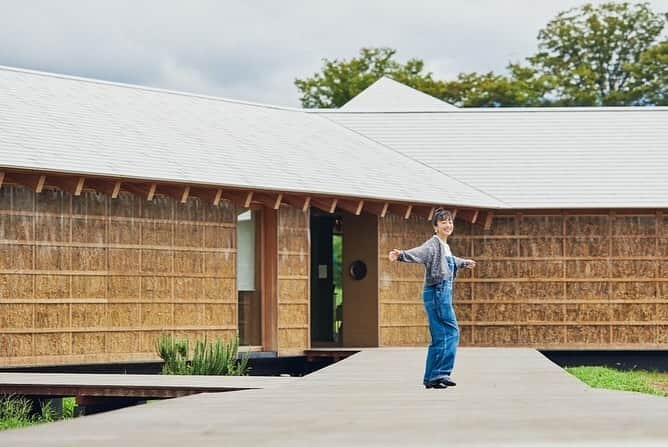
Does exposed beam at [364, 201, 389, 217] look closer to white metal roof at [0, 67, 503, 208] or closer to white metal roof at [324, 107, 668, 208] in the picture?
white metal roof at [0, 67, 503, 208]

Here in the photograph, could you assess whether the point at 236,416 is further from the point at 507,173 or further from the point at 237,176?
the point at 507,173

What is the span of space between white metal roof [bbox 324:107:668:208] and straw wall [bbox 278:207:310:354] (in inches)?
145

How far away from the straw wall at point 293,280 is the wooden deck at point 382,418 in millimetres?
6894

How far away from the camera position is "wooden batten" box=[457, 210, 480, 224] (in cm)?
2153

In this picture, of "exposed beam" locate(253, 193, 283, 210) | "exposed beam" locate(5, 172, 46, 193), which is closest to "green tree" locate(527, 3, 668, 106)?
"exposed beam" locate(253, 193, 283, 210)

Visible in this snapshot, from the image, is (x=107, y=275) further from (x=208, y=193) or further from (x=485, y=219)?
(x=485, y=219)

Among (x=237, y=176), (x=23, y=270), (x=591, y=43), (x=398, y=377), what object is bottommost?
(x=398, y=377)

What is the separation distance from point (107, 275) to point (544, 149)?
9.22 m

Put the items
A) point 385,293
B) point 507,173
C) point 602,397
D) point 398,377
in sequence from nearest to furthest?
point 602,397, point 398,377, point 385,293, point 507,173

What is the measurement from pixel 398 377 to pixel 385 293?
7.72 meters

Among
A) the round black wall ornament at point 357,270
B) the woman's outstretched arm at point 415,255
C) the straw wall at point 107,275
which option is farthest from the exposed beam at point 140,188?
the woman's outstretched arm at point 415,255

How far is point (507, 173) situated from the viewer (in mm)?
22875

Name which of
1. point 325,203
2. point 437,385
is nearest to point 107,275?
point 325,203

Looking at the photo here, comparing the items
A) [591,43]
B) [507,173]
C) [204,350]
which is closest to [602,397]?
[204,350]
